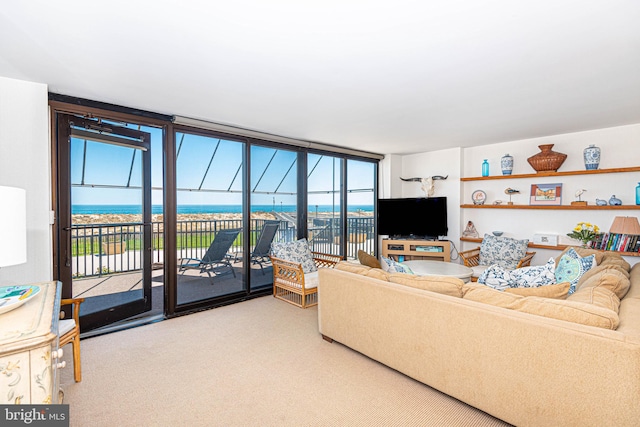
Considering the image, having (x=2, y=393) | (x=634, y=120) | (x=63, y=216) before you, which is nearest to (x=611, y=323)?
(x=2, y=393)

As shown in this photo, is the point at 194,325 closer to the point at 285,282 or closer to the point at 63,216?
the point at 285,282

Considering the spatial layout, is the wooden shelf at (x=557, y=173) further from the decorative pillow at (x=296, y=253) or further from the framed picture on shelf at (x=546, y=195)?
the decorative pillow at (x=296, y=253)

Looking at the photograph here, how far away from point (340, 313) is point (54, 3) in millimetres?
2705

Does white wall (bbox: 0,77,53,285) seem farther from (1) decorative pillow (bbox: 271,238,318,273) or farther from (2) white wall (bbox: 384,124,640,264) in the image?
(2) white wall (bbox: 384,124,640,264)

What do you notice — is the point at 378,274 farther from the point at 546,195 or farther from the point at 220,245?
the point at 546,195

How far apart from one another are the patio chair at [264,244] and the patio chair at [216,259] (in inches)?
13.7

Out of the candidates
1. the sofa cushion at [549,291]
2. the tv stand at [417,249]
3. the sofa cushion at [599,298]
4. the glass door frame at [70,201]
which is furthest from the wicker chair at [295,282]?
the sofa cushion at [599,298]

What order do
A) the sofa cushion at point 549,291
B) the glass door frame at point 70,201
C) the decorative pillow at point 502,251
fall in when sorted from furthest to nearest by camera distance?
the decorative pillow at point 502,251
the glass door frame at point 70,201
the sofa cushion at point 549,291

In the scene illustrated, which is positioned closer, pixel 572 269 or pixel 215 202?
pixel 572 269

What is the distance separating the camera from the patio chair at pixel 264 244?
4.59 metres

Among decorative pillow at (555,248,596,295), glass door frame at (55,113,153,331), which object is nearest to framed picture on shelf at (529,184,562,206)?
decorative pillow at (555,248,596,295)

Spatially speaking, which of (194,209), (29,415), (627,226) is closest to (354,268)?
(29,415)

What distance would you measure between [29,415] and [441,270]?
150 inches

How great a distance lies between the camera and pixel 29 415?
1104 mm
